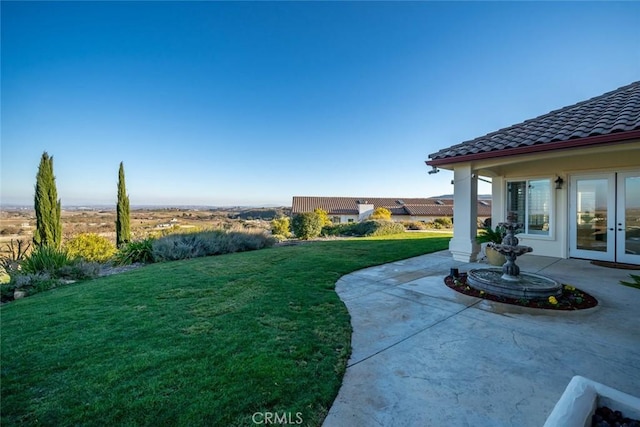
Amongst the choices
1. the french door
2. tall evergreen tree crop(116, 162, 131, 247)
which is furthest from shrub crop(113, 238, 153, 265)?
the french door

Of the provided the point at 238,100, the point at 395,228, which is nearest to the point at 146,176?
the point at 238,100

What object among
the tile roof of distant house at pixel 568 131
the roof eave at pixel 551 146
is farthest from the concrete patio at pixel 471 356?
the tile roof of distant house at pixel 568 131

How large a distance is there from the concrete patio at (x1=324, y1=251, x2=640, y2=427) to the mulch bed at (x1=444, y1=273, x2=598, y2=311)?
18 cm

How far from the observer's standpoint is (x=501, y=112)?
12.9 m

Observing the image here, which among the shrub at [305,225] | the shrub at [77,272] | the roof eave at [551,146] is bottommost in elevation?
the shrub at [77,272]

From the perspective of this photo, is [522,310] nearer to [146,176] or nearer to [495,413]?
[495,413]

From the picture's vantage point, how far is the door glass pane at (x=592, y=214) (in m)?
7.59

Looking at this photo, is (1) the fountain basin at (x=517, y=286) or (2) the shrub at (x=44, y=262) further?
(2) the shrub at (x=44, y=262)

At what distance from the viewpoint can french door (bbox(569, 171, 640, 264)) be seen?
7109 millimetres

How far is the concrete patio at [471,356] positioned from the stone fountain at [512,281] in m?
0.50

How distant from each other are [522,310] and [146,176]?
21757 millimetres

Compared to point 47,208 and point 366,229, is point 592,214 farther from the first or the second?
point 47,208

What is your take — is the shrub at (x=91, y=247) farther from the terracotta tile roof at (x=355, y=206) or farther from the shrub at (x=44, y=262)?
the terracotta tile roof at (x=355, y=206)

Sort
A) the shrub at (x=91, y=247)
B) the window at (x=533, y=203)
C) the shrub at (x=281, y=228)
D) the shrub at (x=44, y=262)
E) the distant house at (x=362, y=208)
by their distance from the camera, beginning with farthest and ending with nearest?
the distant house at (x=362, y=208), the shrub at (x=281, y=228), the shrub at (x=91, y=247), the window at (x=533, y=203), the shrub at (x=44, y=262)
